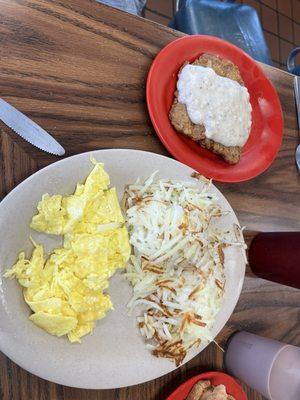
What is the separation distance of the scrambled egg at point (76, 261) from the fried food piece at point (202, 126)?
40 centimetres

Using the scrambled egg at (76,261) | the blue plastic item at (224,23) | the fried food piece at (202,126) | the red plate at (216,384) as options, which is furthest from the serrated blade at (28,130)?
the blue plastic item at (224,23)

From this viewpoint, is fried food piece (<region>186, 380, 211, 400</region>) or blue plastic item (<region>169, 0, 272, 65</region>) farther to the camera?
blue plastic item (<region>169, 0, 272, 65</region>)

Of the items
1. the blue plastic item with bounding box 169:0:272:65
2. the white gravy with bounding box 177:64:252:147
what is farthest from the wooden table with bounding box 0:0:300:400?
the blue plastic item with bounding box 169:0:272:65

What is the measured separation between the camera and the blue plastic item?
2111 millimetres

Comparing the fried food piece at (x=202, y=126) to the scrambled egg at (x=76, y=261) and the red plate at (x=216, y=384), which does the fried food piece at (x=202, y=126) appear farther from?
the red plate at (x=216, y=384)

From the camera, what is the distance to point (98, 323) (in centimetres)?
138

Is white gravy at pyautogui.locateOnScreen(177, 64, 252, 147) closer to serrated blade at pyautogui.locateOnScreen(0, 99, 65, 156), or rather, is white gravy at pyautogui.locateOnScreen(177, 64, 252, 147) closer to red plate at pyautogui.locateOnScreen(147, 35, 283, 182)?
red plate at pyautogui.locateOnScreen(147, 35, 283, 182)

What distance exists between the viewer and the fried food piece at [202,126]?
1580 millimetres

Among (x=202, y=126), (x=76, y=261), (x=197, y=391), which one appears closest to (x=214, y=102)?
(x=202, y=126)

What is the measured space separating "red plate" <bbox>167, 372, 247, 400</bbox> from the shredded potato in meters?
0.16

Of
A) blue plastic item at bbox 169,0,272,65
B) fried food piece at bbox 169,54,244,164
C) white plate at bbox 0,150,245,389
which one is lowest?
white plate at bbox 0,150,245,389

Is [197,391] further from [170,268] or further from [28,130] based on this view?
[28,130]

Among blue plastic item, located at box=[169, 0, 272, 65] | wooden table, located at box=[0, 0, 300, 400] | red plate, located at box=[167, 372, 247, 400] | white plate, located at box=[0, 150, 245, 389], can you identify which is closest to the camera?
white plate, located at box=[0, 150, 245, 389]

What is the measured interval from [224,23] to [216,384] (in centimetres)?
166
